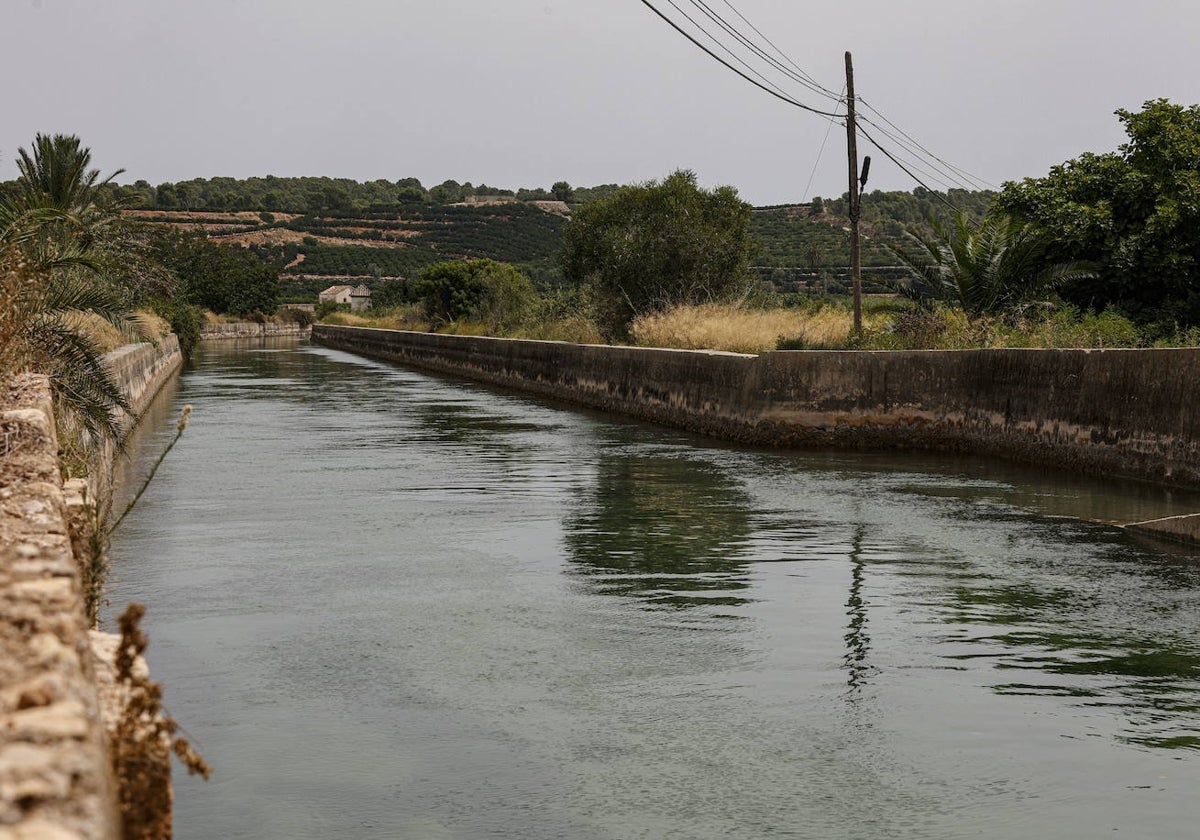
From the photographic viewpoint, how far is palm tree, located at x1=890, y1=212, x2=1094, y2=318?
80.5 feet

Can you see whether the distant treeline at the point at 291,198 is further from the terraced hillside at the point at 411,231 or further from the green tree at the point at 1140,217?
the green tree at the point at 1140,217

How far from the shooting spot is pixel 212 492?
1490 centimetres

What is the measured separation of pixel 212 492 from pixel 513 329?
1300 inches

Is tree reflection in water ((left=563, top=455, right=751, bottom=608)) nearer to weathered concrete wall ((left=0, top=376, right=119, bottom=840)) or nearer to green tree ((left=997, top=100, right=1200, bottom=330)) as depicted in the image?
weathered concrete wall ((left=0, top=376, right=119, bottom=840))

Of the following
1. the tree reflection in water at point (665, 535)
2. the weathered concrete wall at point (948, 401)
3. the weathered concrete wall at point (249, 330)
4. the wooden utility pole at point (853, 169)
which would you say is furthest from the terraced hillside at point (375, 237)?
the tree reflection in water at point (665, 535)

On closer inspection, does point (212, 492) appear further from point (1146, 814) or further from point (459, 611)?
point (1146, 814)

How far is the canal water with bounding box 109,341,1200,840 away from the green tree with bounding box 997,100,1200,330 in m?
10.00

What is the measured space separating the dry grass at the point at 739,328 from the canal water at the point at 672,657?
32.3ft

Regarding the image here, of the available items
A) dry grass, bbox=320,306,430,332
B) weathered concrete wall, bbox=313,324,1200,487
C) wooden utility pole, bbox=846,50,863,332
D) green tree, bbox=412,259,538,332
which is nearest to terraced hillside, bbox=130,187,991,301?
dry grass, bbox=320,306,430,332

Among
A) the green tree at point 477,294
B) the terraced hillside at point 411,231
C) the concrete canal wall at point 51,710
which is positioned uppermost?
the terraced hillside at point 411,231

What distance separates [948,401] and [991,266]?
22.6 feet

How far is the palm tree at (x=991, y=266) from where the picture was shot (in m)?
24.5

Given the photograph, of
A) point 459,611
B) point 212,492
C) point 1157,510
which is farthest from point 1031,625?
point 212,492

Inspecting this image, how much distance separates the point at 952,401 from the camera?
61.3 ft
